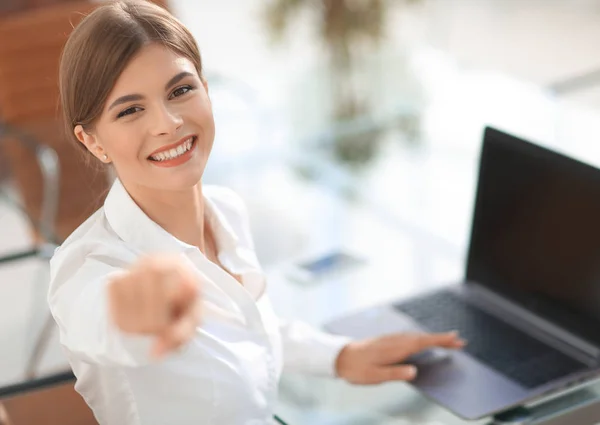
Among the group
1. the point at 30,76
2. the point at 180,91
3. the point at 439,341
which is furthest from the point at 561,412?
the point at 30,76

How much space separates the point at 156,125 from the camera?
1241 mm

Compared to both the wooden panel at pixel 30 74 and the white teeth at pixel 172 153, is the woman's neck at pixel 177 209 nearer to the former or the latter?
the white teeth at pixel 172 153

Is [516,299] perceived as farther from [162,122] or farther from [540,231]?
[162,122]

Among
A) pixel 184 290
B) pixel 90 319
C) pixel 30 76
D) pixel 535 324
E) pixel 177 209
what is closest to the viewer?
pixel 184 290

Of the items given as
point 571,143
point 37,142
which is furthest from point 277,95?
point 571,143

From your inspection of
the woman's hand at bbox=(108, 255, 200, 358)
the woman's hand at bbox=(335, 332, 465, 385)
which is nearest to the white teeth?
the woman's hand at bbox=(108, 255, 200, 358)

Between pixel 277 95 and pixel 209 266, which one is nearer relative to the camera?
pixel 209 266

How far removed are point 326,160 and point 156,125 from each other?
1.28 metres

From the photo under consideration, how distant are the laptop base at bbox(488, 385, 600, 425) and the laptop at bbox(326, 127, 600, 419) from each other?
0.02 metres

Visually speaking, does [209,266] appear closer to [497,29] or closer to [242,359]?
[242,359]

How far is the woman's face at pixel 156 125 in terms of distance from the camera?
123 cm

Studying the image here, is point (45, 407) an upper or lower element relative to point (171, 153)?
lower

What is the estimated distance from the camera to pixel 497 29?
16.7ft

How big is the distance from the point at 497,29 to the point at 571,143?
2.84 meters
